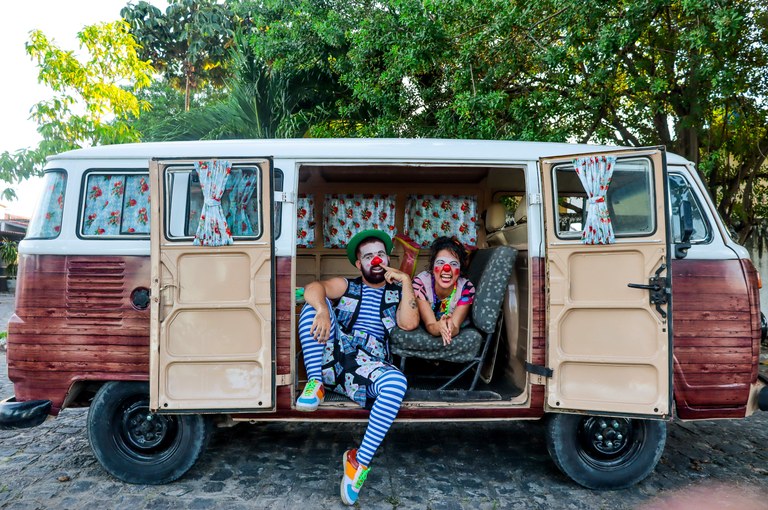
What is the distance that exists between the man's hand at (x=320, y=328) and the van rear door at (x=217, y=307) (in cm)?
41

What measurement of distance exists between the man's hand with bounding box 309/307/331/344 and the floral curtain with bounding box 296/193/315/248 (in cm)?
175

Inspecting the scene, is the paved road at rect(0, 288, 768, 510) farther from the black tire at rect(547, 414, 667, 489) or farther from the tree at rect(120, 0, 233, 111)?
the tree at rect(120, 0, 233, 111)

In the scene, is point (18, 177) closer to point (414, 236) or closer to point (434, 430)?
point (414, 236)

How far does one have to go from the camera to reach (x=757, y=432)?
507 centimetres

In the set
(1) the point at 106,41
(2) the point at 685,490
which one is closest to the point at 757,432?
(2) the point at 685,490

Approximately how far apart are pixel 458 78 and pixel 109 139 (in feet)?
24.8

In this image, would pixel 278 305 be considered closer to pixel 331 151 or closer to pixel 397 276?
pixel 397 276

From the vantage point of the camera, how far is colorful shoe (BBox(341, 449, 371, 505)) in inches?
134

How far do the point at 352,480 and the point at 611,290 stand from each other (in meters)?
2.09

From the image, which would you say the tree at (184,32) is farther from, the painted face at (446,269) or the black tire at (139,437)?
the black tire at (139,437)

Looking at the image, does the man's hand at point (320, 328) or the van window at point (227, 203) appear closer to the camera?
the van window at point (227, 203)

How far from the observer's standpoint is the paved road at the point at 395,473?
3.52 meters

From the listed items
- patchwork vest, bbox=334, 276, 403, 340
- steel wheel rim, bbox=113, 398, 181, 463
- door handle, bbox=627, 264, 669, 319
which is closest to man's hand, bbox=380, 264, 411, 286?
patchwork vest, bbox=334, 276, 403, 340

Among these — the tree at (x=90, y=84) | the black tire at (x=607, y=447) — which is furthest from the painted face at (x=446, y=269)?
the tree at (x=90, y=84)
